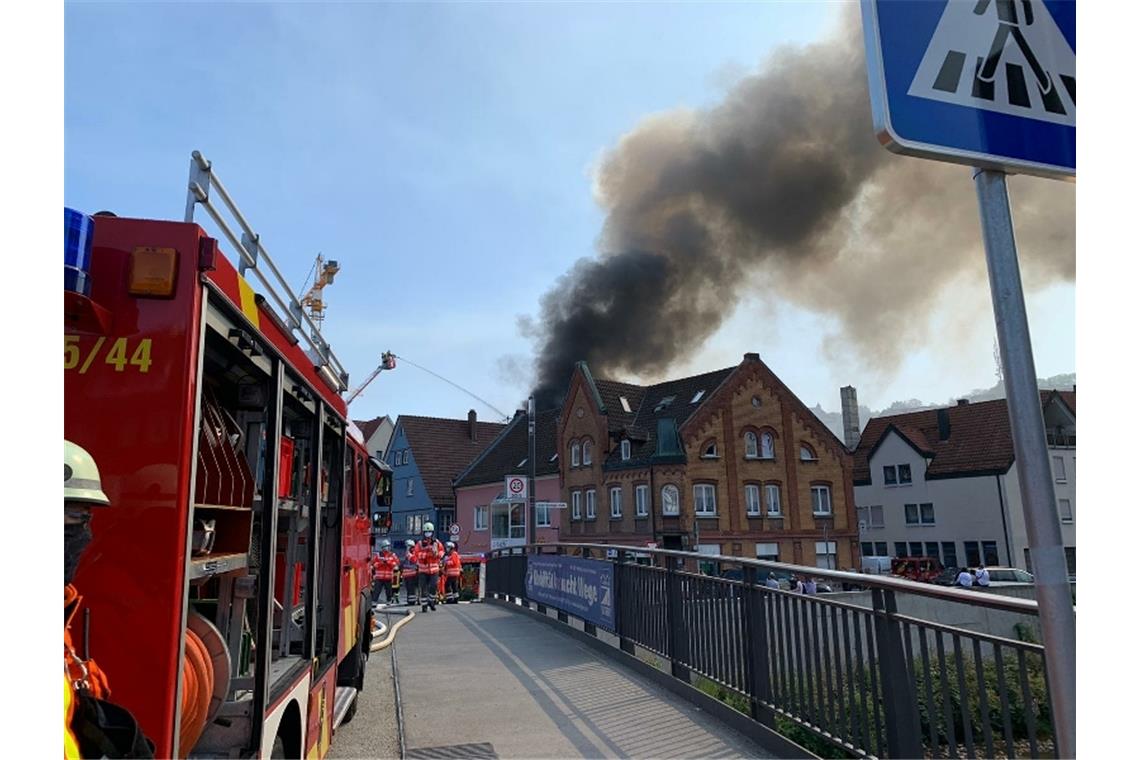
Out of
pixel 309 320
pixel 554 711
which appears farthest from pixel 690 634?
pixel 309 320

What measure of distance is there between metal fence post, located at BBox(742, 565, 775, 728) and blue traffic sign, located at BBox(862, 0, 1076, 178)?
13.4 feet

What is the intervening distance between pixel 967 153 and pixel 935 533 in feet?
147

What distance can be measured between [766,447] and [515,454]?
46.9 feet

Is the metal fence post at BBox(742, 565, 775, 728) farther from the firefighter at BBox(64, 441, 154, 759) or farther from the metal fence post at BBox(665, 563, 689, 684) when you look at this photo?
the firefighter at BBox(64, 441, 154, 759)

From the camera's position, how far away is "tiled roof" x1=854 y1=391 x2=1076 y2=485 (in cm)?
3975

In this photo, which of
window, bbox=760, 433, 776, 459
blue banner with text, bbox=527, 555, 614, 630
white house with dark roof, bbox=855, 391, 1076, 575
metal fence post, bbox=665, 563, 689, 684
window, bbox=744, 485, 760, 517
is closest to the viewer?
metal fence post, bbox=665, 563, 689, 684

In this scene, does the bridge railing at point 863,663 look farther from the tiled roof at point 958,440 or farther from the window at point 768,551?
the tiled roof at point 958,440

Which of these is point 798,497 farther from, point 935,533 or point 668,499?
point 935,533

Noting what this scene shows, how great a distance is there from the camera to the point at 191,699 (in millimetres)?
2754

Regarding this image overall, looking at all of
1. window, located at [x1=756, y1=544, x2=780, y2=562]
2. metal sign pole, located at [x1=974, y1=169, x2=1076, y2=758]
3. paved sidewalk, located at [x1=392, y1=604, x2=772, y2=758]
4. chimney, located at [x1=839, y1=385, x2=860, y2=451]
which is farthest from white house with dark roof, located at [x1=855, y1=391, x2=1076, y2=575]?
metal sign pole, located at [x1=974, y1=169, x2=1076, y2=758]

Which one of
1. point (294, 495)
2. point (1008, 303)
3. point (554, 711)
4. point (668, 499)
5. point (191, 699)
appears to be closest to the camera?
point (1008, 303)

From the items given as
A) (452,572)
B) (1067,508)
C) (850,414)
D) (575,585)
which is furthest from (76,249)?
(850,414)

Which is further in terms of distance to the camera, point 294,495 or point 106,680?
point 294,495

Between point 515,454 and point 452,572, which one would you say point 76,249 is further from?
point 515,454
